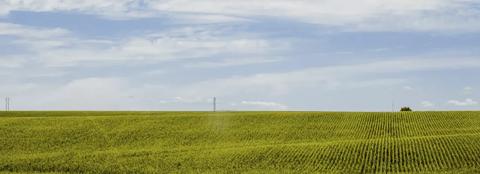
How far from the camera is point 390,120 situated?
82.1 m

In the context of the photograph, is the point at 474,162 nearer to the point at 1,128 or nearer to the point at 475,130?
the point at 475,130

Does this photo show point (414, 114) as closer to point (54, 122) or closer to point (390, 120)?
point (390, 120)

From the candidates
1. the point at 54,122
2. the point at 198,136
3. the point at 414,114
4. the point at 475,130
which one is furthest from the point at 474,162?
the point at 54,122

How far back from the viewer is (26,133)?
71.1m

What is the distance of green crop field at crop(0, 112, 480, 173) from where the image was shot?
49.9 metres

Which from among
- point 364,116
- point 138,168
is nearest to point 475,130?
point 364,116

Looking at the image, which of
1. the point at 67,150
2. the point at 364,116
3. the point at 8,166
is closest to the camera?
the point at 8,166

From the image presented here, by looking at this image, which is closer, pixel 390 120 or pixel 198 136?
pixel 198 136

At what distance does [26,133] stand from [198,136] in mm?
16451

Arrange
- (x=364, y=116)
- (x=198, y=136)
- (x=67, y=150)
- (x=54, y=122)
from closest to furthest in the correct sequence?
1. (x=67, y=150)
2. (x=198, y=136)
3. (x=54, y=122)
4. (x=364, y=116)

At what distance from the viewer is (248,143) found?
64.2 metres

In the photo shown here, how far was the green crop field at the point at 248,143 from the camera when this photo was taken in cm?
4988

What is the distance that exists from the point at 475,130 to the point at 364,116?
16769mm

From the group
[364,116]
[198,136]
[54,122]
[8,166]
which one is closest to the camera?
[8,166]
